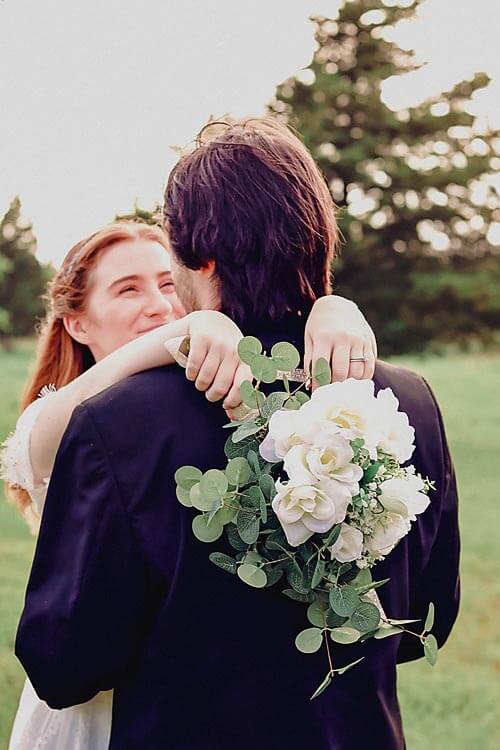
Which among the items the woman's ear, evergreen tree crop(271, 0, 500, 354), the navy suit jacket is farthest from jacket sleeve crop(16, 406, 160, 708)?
evergreen tree crop(271, 0, 500, 354)

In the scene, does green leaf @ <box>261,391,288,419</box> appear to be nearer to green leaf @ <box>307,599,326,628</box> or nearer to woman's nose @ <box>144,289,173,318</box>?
green leaf @ <box>307,599,326,628</box>

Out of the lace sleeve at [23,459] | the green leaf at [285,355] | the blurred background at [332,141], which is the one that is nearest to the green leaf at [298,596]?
the green leaf at [285,355]

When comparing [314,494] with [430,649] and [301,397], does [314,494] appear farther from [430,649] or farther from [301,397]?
[430,649]

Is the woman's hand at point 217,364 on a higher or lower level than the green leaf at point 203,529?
higher

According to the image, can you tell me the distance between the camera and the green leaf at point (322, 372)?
5.32ft

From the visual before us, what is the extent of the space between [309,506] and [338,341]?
0.30 meters

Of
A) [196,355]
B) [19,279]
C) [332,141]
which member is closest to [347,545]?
[196,355]

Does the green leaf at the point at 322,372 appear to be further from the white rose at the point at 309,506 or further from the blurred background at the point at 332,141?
the blurred background at the point at 332,141

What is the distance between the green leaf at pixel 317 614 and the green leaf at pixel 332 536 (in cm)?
Result: 11

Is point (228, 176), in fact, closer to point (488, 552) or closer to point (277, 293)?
point (277, 293)

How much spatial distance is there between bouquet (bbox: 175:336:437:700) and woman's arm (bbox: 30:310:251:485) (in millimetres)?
45

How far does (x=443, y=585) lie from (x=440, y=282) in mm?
13693

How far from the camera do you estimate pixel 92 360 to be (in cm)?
267

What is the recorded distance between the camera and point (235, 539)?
5.18 ft
